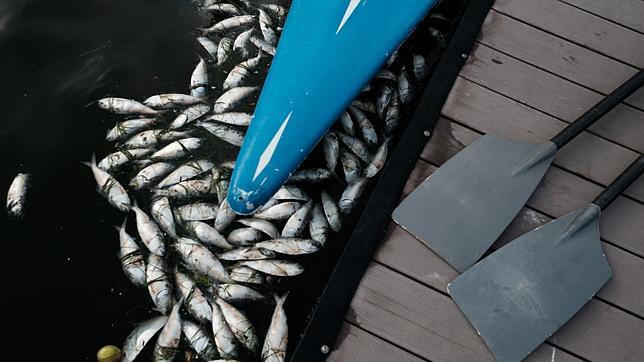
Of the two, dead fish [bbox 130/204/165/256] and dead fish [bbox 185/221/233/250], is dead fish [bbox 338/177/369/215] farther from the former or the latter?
dead fish [bbox 130/204/165/256]

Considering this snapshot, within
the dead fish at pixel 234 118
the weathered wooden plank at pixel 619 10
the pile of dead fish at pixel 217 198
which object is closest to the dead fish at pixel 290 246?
the pile of dead fish at pixel 217 198

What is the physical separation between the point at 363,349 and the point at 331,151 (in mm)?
1468

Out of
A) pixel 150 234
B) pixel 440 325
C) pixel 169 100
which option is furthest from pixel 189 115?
pixel 440 325

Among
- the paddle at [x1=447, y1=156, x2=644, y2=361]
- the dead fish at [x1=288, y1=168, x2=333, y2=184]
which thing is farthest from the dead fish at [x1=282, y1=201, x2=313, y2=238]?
the paddle at [x1=447, y1=156, x2=644, y2=361]

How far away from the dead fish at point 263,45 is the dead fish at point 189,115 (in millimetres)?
665

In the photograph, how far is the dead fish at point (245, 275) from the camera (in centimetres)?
314

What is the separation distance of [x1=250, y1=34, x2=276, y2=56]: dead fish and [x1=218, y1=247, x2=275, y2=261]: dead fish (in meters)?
1.64

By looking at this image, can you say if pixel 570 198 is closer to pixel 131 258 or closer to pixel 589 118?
pixel 589 118

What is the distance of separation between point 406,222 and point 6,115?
278 centimetres

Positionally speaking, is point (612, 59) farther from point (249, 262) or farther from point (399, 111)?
point (249, 262)

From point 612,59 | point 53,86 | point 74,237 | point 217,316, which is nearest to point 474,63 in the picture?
point 612,59

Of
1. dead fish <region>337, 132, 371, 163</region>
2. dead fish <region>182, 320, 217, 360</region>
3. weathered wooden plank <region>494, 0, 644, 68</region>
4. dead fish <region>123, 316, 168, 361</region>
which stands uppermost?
weathered wooden plank <region>494, 0, 644, 68</region>

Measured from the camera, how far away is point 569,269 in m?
2.69

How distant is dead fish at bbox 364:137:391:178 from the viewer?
11.6ft
